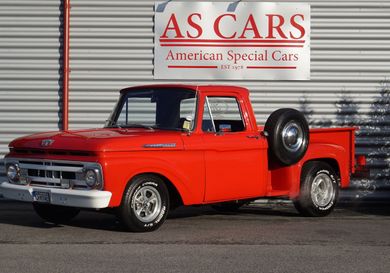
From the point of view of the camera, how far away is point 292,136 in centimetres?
970

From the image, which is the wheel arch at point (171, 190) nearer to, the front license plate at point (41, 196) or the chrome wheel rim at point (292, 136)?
the front license plate at point (41, 196)

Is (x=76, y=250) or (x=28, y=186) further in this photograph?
(x=28, y=186)

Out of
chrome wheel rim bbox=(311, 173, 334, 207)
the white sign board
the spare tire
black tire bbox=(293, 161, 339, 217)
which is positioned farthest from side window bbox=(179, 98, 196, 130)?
the white sign board

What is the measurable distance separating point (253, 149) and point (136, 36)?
4410 mm

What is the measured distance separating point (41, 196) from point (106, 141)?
1079mm

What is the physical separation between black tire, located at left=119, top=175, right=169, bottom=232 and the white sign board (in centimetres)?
459

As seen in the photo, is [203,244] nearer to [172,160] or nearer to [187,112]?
[172,160]

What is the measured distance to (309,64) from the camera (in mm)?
12852

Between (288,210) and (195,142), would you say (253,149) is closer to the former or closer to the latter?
(195,142)

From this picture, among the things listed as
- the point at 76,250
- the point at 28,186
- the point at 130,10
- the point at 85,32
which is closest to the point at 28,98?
the point at 85,32

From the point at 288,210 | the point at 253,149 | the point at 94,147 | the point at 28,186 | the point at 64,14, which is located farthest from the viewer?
the point at 64,14

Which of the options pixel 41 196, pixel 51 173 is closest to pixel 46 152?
pixel 51 173

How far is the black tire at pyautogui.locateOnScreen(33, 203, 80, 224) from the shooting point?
30.6ft

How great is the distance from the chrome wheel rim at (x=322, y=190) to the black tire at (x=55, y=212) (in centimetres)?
343
